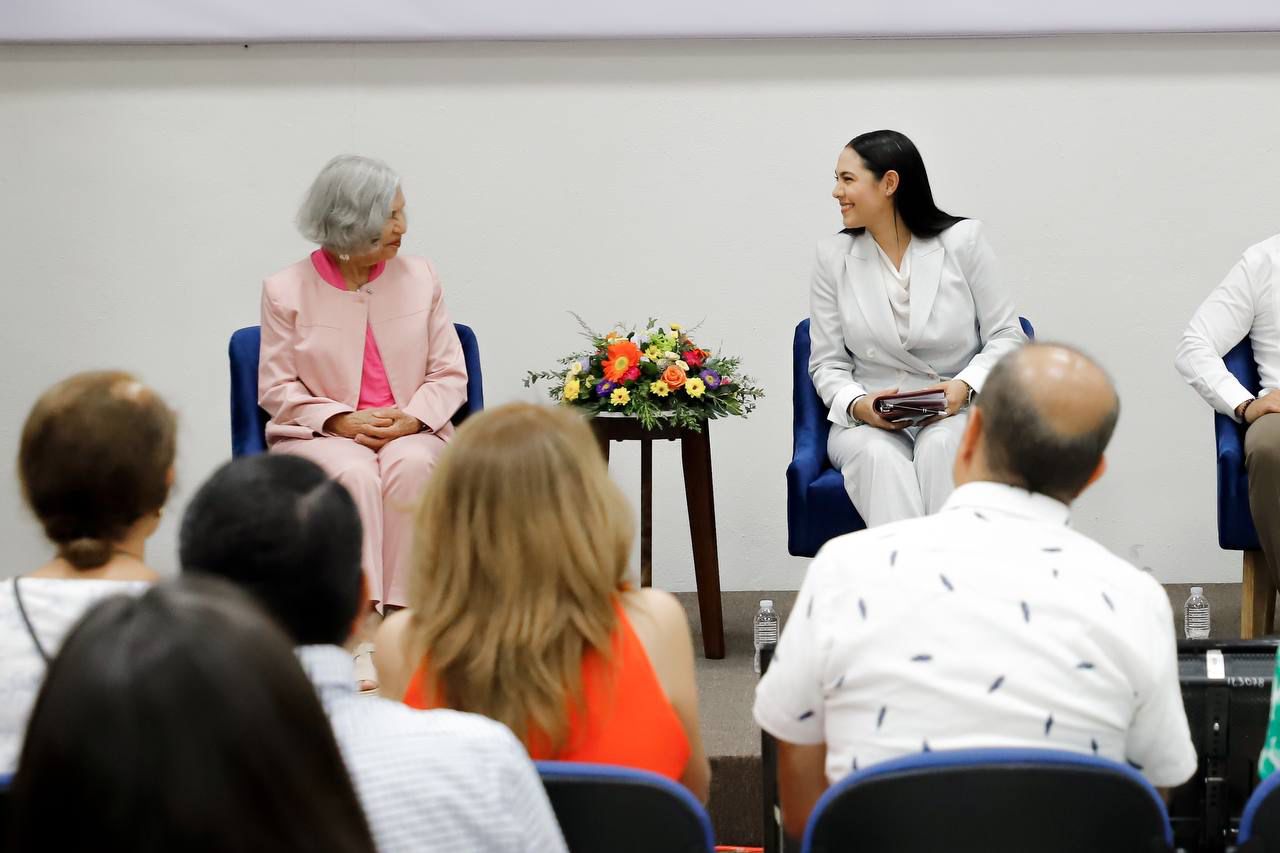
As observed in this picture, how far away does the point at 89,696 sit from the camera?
0.72 m

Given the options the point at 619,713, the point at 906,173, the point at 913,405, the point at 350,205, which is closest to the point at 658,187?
the point at 906,173

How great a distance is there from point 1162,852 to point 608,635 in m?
0.63

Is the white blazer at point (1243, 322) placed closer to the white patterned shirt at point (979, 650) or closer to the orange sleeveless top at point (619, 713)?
the white patterned shirt at point (979, 650)

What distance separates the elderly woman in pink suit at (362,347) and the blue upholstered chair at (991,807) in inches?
98.0

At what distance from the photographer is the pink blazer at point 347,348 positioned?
3.99m

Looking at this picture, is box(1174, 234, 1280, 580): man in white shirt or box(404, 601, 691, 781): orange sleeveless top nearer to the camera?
box(404, 601, 691, 781): orange sleeveless top

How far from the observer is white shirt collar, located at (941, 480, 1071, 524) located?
178 centimetres

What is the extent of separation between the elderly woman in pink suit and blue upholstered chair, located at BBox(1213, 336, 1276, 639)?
2.08m

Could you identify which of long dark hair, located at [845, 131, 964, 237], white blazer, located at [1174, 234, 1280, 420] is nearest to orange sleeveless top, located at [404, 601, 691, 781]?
long dark hair, located at [845, 131, 964, 237]

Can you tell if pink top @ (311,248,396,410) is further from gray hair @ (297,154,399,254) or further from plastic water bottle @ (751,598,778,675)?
plastic water bottle @ (751,598,778,675)

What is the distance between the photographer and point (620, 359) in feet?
13.0

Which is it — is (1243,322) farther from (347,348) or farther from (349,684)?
(349,684)

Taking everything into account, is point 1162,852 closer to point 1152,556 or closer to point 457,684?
point 457,684

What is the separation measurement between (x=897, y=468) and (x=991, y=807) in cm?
237
